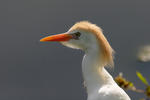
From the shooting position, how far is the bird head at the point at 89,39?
2357 millimetres

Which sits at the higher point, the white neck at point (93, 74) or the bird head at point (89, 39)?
the bird head at point (89, 39)

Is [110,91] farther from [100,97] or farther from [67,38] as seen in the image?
[67,38]

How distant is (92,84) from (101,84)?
0.06m

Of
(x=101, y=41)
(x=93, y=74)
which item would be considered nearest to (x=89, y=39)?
(x=101, y=41)

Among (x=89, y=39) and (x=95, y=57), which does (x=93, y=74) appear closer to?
(x=95, y=57)

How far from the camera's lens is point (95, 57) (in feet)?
7.87

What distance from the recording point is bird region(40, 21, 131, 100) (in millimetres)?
→ 2346

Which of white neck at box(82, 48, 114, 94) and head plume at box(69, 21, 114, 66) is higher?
head plume at box(69, 21, 114, 66)

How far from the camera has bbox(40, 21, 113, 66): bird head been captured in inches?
92.8

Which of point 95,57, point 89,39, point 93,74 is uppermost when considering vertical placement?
point 89,39

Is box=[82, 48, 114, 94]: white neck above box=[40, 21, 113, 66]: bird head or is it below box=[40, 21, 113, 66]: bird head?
below

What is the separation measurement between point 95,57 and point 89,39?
0.12m

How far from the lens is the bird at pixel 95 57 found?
2346 mm

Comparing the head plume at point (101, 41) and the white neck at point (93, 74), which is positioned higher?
the head plume at point (101, 41)
